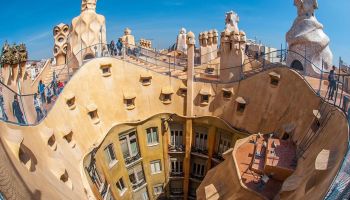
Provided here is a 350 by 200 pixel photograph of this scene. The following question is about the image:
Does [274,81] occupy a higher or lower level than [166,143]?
higher

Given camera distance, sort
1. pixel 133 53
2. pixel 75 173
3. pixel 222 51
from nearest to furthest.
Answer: pixel 75 173 < pixel 222 51 < pixel 133 53

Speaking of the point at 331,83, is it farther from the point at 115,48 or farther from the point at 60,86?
the point at 115,48

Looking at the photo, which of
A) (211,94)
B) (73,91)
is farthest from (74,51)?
(211,94)

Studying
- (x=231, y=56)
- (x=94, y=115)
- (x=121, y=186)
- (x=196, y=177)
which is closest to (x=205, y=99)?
(x=231, y=56)

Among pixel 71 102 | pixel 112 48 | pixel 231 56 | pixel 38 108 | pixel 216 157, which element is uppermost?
pixel 112 48

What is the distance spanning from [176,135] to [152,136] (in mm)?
1869

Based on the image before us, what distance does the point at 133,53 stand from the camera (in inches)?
1079

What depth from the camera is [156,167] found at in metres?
23.9

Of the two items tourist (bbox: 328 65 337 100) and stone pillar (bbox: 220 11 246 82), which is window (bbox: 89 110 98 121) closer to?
stone pillar (bbox: 220 11 246 82)

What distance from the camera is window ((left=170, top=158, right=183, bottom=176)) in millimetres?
24188

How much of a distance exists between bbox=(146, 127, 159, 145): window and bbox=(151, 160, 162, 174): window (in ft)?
4.99

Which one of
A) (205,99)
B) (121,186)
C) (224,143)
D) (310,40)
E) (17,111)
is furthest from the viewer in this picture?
(205,99)

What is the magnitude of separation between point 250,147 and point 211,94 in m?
7.11

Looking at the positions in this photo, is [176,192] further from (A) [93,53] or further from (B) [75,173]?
(A) [93,53]
